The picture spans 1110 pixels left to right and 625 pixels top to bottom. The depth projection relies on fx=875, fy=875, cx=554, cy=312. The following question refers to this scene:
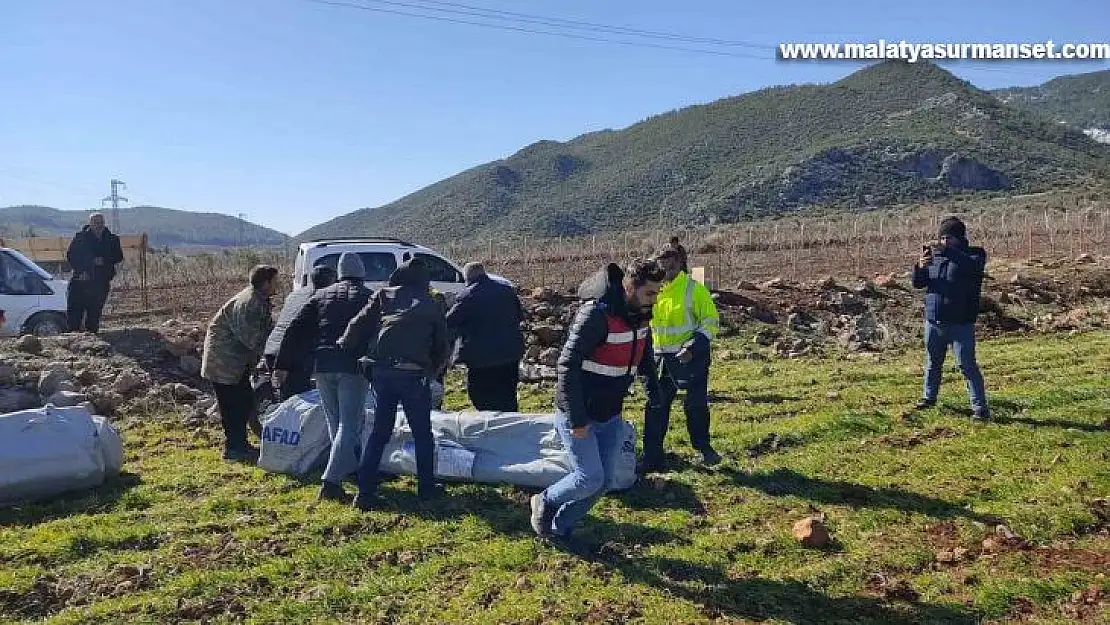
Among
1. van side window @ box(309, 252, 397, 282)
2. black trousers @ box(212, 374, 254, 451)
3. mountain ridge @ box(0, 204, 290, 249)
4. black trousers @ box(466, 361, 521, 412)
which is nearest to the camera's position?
black trousers @ box(466, 361, 521, 412)

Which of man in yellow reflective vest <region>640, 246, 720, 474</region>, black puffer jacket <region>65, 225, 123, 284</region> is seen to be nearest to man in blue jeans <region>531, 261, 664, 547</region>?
man in yellow reflective vest <region>640, 246, 720, 474</region>

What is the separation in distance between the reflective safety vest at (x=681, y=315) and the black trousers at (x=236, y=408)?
3.67 meters

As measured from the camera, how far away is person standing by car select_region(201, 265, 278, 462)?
24.0ft

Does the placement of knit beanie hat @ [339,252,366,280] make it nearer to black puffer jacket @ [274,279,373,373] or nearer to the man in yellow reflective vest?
black puffer jacket @ [274,279,373,373]

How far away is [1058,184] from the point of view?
6894 centimetres

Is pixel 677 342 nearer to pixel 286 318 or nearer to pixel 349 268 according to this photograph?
pixel 349 268

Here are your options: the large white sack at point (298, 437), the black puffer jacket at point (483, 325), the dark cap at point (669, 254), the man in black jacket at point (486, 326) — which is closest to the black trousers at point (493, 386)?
the man in black jacket at point (486, 326)

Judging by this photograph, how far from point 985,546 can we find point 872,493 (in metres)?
1.13

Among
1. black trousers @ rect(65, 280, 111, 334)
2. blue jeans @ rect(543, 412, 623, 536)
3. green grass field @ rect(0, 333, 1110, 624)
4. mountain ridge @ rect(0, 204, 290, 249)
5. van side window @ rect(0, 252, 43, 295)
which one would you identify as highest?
mountain ridge @ rect(0, 204, 290, 249)

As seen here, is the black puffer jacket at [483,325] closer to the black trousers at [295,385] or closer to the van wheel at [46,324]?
the black trousers at [295,385]

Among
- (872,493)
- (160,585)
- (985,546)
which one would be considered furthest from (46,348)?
(985,546)

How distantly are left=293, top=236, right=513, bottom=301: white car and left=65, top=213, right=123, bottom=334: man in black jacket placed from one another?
8.56 feet

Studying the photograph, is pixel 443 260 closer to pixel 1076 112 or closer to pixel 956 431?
pixel 956 431

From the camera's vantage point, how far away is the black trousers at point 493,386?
742cm
